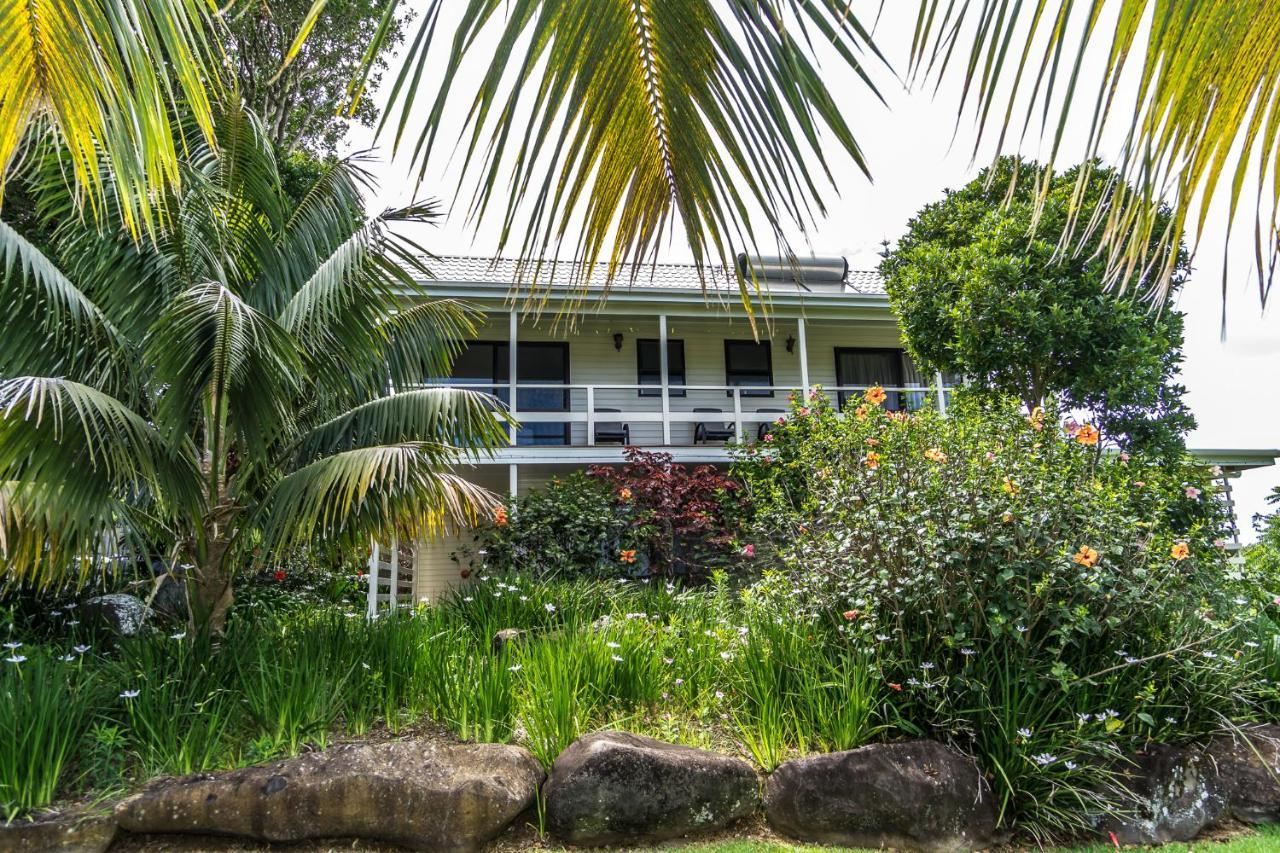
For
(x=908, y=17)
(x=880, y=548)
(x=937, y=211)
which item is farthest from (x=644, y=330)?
(x=908, y=17)

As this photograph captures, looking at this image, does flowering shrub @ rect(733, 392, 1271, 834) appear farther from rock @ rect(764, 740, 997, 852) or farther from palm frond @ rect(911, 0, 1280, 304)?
palm frond @ rect(911, 0, 1280, 304)

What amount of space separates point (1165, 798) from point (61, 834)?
629cm

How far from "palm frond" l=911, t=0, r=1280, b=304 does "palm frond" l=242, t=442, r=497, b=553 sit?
17.1 ft

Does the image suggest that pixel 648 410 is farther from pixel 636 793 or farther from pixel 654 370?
pixel 636 793

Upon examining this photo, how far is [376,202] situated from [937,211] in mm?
7557

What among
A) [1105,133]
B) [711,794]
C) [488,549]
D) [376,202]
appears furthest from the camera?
[488,549]

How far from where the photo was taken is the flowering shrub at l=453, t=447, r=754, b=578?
11320 millimetres

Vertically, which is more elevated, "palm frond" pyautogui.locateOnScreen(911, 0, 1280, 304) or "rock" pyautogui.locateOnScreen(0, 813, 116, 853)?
"palm frond" pyautogui.locateOnScreen(911, 0, 1280, 304)

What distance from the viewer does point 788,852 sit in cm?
498

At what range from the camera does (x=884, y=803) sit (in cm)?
515

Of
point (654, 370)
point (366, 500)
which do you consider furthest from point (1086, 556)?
point (654, 370)

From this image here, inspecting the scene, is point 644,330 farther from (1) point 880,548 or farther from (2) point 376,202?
(1) point 880,548

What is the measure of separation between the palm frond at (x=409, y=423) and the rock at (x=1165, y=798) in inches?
204

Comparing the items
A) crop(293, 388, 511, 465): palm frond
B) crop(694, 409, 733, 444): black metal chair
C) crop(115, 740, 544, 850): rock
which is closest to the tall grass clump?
crop(115, 740, 544, 850): rock
